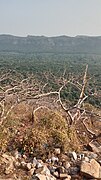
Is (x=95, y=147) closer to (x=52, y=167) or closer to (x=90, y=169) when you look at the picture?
(x=90, y=169)

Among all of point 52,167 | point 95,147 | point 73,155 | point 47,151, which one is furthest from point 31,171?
point 95,147

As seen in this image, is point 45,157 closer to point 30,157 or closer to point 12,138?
point 30,157

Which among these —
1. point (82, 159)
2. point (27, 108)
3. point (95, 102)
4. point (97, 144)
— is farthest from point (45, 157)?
point (95, 102)

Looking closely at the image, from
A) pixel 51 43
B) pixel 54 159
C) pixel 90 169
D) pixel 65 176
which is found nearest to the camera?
pixel 65 176

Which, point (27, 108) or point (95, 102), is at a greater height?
point (27, 108)

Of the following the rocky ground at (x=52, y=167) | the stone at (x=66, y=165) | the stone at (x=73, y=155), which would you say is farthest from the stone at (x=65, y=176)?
the stone at (x=73, y=155)

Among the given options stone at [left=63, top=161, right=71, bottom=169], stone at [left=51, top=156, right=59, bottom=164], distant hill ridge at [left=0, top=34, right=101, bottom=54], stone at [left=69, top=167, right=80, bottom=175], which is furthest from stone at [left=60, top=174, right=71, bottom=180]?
distant hill ridge at [left=0, top=34, right=101, bottom=54]

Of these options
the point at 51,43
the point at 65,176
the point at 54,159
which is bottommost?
the point at 51,43
